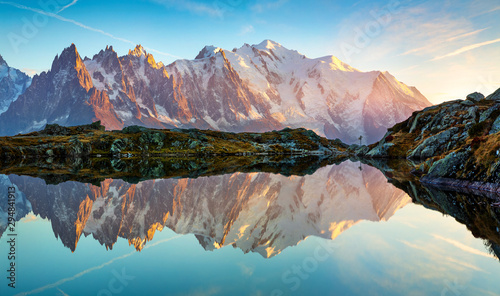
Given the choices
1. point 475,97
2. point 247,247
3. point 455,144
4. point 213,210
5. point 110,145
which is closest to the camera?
point 247,247

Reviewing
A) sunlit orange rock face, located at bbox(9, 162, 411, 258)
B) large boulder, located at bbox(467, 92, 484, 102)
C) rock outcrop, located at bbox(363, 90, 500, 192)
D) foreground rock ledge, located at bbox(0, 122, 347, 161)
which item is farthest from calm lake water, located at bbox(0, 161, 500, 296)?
large boulder, located at bbox(467, 92, 484, 102)

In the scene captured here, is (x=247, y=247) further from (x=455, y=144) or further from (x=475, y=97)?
(x=475, y=97)

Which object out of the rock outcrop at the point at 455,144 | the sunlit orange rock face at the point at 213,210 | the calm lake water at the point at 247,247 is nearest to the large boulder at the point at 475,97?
the rock outcrop at the point at 455,144

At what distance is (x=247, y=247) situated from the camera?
66.5 feet

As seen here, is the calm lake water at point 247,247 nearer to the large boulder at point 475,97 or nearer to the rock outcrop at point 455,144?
the rock outcrop at point 455,144

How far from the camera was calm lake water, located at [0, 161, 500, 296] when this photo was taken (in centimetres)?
1406

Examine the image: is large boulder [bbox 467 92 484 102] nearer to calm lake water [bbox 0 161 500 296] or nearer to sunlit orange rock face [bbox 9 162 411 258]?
sunlit orange rock face [bbox 9 162 411 258]

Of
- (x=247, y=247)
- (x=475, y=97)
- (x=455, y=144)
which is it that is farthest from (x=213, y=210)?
(x=475, y=97)

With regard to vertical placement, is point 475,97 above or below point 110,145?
below

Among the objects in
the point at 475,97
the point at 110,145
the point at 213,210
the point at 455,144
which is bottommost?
the point at 455,144

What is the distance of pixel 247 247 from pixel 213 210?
12.3m

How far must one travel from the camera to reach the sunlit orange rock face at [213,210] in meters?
22.2

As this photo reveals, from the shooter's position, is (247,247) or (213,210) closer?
(247,247)

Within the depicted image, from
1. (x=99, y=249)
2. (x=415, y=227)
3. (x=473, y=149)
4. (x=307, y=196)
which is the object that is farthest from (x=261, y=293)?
(x=473, y=149)
